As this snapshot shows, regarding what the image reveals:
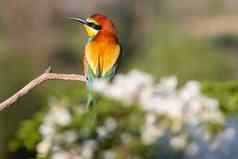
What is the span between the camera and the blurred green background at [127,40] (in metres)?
9.04

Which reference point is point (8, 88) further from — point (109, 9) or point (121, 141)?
point (109, 9)

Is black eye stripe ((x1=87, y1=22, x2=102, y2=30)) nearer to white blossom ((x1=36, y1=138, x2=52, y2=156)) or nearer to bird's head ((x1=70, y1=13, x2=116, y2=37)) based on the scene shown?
bird's head ((x1=70, y1=13, x2=116, y2=37))

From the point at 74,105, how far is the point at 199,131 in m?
0.60

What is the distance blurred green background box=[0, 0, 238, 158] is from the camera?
356 inches

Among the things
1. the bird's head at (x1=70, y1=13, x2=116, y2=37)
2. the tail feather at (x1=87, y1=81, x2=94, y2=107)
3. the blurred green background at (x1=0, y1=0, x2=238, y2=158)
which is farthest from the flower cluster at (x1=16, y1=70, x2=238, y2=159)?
the blurred green background at (x1=0, y1=0, x2=238, y2=158)

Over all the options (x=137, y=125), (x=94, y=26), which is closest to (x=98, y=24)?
(x=94, y=26)

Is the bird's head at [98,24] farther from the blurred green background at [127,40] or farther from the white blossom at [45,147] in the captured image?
the blurred green background at [127,40]

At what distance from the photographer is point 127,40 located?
69.5 feet

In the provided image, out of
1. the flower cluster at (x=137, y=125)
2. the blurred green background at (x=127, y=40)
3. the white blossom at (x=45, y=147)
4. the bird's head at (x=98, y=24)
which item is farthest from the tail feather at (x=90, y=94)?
the blurred green background at (x=127, y=40)

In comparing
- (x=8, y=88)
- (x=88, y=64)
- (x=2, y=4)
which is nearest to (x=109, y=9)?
(x=2, y=4)

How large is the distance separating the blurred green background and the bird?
4.06 metres

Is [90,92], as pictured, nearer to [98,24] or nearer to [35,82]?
[98,24]

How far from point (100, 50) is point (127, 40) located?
58.9ft

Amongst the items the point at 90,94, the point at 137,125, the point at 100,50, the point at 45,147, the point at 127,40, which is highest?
the point at 100,50
